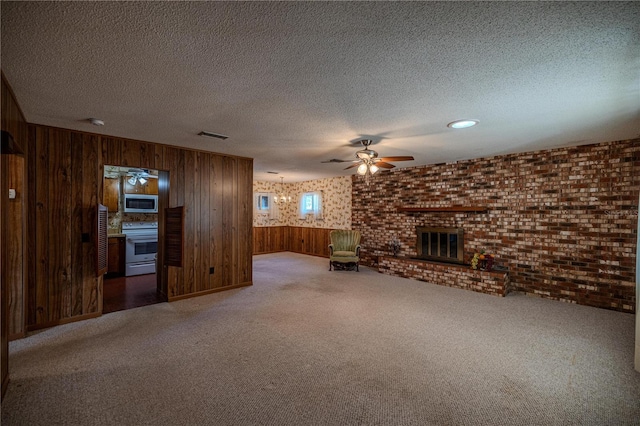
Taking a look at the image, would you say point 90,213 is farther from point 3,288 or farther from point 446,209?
point 446,209

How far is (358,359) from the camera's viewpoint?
2699mm

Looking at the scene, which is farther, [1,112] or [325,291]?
[325,291]

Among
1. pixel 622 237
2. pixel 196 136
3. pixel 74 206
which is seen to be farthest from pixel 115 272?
pixel 622 237

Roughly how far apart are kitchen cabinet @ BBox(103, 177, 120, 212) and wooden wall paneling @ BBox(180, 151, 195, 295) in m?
2.80

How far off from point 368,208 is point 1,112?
643 centimetres

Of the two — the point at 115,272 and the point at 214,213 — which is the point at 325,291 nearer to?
the point at 214,213

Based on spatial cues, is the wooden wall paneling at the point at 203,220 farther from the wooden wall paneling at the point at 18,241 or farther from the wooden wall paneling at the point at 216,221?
the wooden wall paneling at the point at 18,241

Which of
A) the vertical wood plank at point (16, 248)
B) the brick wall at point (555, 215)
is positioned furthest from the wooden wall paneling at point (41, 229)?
the brick wall at point (555, 215)

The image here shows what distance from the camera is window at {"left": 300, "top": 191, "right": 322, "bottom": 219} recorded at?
8.99 metres

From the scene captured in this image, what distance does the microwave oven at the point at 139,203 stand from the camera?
6176mm

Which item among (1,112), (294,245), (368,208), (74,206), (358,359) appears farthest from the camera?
(294,245)

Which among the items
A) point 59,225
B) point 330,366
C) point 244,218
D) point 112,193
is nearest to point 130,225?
point 112,193

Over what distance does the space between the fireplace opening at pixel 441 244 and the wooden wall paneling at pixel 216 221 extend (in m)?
4.16

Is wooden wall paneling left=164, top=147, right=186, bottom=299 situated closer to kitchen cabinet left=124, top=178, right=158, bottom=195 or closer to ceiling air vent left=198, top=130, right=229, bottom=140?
ceiling air vent left=198, top=130, right=229, bottom=140
